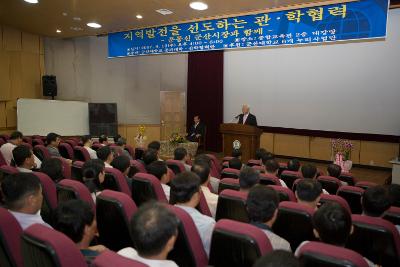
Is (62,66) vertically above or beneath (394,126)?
above

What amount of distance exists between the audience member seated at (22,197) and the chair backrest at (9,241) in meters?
0.26

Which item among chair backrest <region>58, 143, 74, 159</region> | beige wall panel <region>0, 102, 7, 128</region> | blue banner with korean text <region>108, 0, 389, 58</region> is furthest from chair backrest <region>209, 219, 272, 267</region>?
beige wall panel <region>0, 102, 7, 128</region>

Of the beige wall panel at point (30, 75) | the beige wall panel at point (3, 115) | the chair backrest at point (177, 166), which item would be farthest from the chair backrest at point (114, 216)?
the beige wall panel at point (30, 75)

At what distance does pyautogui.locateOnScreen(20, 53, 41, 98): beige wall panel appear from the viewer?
9.34 metres

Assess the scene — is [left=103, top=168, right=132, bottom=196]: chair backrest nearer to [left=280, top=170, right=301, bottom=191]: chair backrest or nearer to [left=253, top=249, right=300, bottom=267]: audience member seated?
[left=280, top=170, right=301, bottom=191]: chair backrest

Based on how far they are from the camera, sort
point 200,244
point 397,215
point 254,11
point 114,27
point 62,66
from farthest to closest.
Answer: point 62,66, point 114,27, point 254,11, point 397,215, point 200,244

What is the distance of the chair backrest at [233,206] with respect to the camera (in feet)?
7.06

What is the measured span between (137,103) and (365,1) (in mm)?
7249

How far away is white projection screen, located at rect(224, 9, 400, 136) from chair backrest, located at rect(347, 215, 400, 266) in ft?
20.8

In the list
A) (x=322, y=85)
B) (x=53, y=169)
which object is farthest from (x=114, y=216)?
(x=322, y=85)

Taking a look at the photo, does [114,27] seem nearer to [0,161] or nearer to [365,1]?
[0,161]

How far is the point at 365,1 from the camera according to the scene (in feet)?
14.4

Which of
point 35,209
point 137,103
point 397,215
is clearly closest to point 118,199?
point 35,209

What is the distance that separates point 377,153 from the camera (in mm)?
7508
